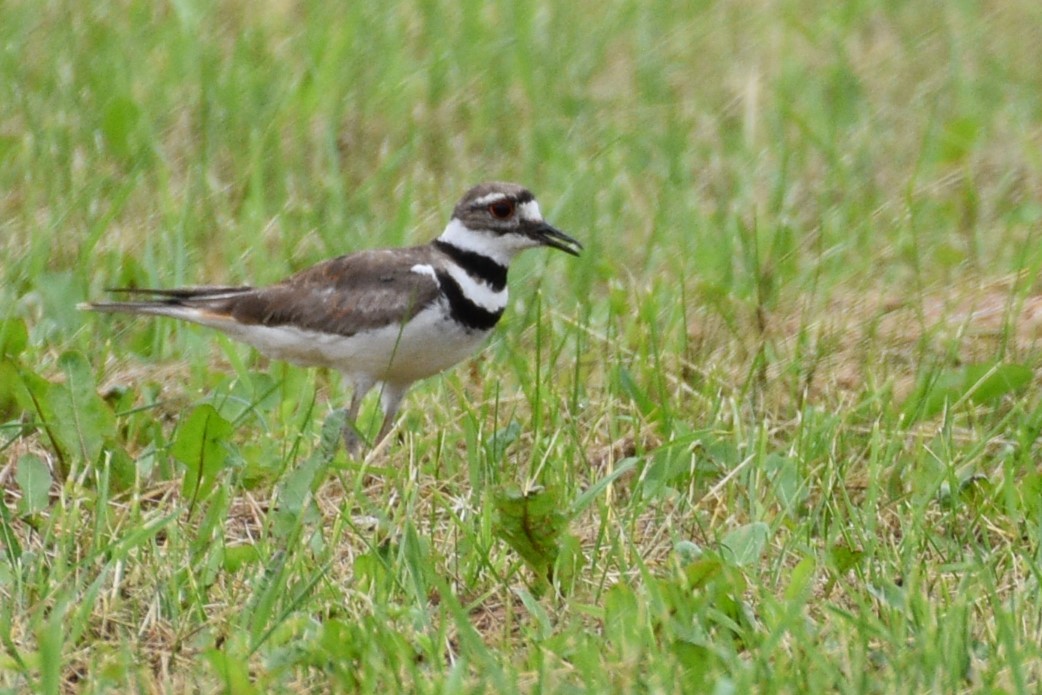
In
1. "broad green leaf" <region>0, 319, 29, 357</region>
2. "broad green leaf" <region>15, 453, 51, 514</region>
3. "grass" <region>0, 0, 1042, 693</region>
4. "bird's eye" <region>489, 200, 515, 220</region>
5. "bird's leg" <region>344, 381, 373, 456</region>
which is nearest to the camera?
"grass" <region>0, 0, 1042, 693</region>

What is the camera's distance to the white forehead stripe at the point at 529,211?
6000mm

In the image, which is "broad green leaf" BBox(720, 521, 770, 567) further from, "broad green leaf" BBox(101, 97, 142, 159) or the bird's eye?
"broad green leaf" BBox(101, 97, 142, 159)

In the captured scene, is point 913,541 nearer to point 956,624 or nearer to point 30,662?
point 956,624

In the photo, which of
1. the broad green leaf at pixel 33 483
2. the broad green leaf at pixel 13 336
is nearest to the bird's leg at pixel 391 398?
the broad green leaf at pixel 13 336

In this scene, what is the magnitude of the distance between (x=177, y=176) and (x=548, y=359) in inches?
94.5

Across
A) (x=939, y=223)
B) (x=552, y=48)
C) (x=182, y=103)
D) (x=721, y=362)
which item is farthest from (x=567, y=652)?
(x=552, y=48)

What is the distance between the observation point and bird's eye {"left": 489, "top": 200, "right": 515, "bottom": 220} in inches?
235

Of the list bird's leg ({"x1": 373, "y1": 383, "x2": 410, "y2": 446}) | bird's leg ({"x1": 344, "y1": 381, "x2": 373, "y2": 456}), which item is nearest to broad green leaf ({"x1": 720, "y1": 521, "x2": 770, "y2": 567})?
bird's leg ({"x1": 344, "y1": 381, "x2": 373, "y2": 456})

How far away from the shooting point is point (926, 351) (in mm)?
6051

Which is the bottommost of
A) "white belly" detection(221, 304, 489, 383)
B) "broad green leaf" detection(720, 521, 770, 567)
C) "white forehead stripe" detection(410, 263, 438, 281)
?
"broad green leaf" detection(720, 521, 770, 567)

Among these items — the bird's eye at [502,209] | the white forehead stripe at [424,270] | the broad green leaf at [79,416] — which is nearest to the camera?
the broad green leaf at [79,416]

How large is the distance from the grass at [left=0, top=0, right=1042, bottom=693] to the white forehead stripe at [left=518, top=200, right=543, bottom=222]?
0.39 m

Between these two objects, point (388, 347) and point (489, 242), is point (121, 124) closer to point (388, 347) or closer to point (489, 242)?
point (489, 242)

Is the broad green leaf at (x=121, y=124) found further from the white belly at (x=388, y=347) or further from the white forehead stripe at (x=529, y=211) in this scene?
the white forehead stripe at (x=529, y=211)
